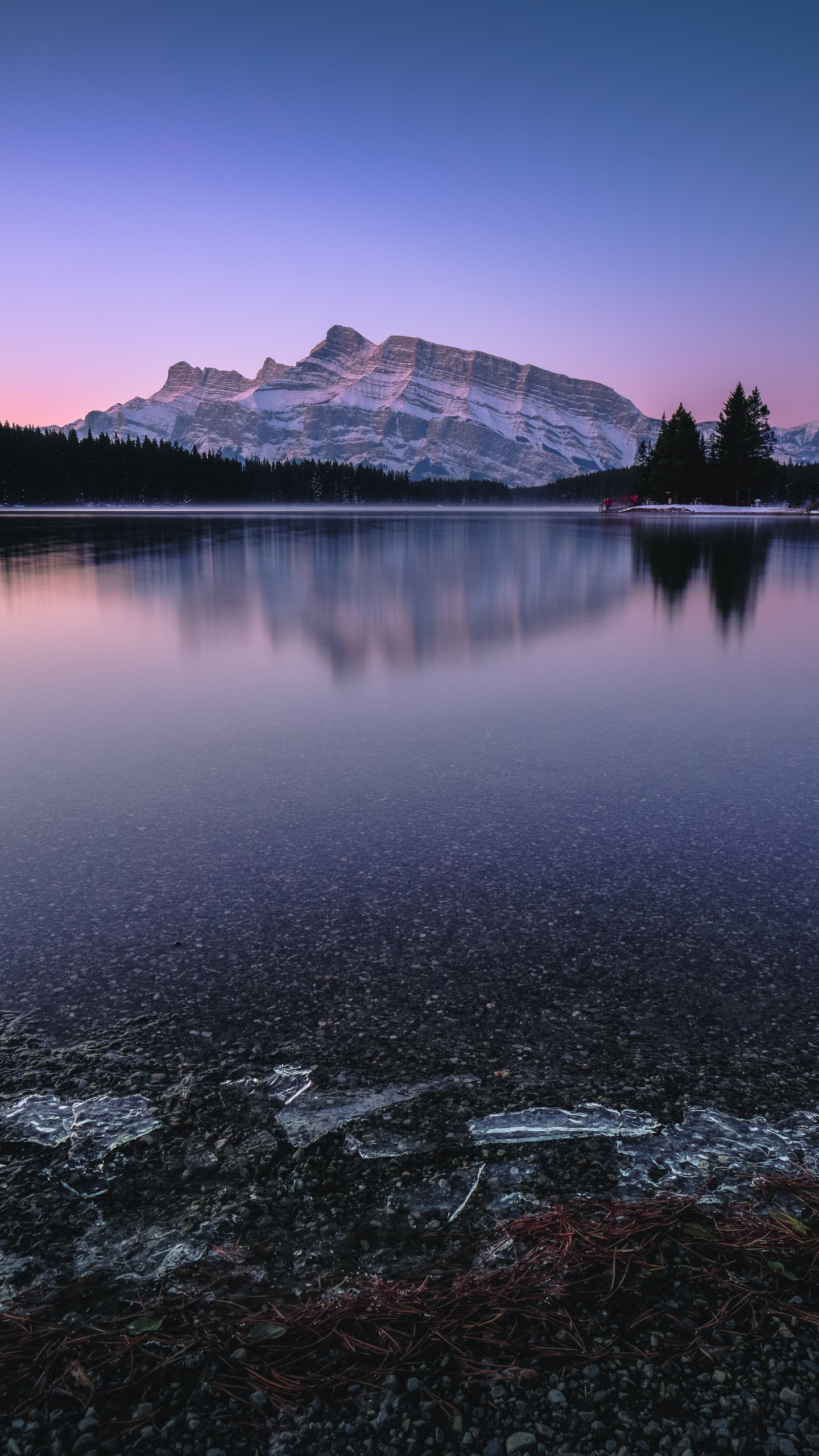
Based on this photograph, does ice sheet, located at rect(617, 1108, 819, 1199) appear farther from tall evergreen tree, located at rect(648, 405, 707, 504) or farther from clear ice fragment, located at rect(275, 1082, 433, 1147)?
tall evergreen tree, located at rect(648, 405, 707, 504)

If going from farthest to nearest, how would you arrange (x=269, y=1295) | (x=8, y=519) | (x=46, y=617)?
(x=8, y=519), (x=46, y=617), (x=269, y=1295)

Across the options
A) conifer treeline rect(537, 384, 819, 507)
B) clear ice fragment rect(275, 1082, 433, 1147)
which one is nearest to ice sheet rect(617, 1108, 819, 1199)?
clear ice fragment rect(275, 1082, 433, 1147)

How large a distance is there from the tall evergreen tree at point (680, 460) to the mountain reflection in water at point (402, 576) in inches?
2012

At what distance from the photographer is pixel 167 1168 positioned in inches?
138

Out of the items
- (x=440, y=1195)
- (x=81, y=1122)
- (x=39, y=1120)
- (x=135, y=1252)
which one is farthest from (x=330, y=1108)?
(x=39, y=1120)

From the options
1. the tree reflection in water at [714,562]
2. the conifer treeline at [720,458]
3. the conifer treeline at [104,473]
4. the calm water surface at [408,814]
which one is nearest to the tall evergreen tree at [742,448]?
the conifer treeline at [720,458]

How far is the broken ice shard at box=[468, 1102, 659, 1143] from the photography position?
3.68 meters

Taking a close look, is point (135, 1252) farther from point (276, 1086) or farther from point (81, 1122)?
point (276, 1086)

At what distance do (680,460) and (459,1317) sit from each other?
120m

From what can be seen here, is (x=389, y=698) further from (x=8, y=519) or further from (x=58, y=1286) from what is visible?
(x=8, y=519)

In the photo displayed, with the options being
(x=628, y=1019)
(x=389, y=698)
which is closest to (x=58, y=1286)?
(x=628, y=1019)

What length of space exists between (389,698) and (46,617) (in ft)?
41.1

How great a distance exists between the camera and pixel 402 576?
29.1 metres

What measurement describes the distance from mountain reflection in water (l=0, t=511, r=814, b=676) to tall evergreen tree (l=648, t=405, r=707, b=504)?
51.1m
